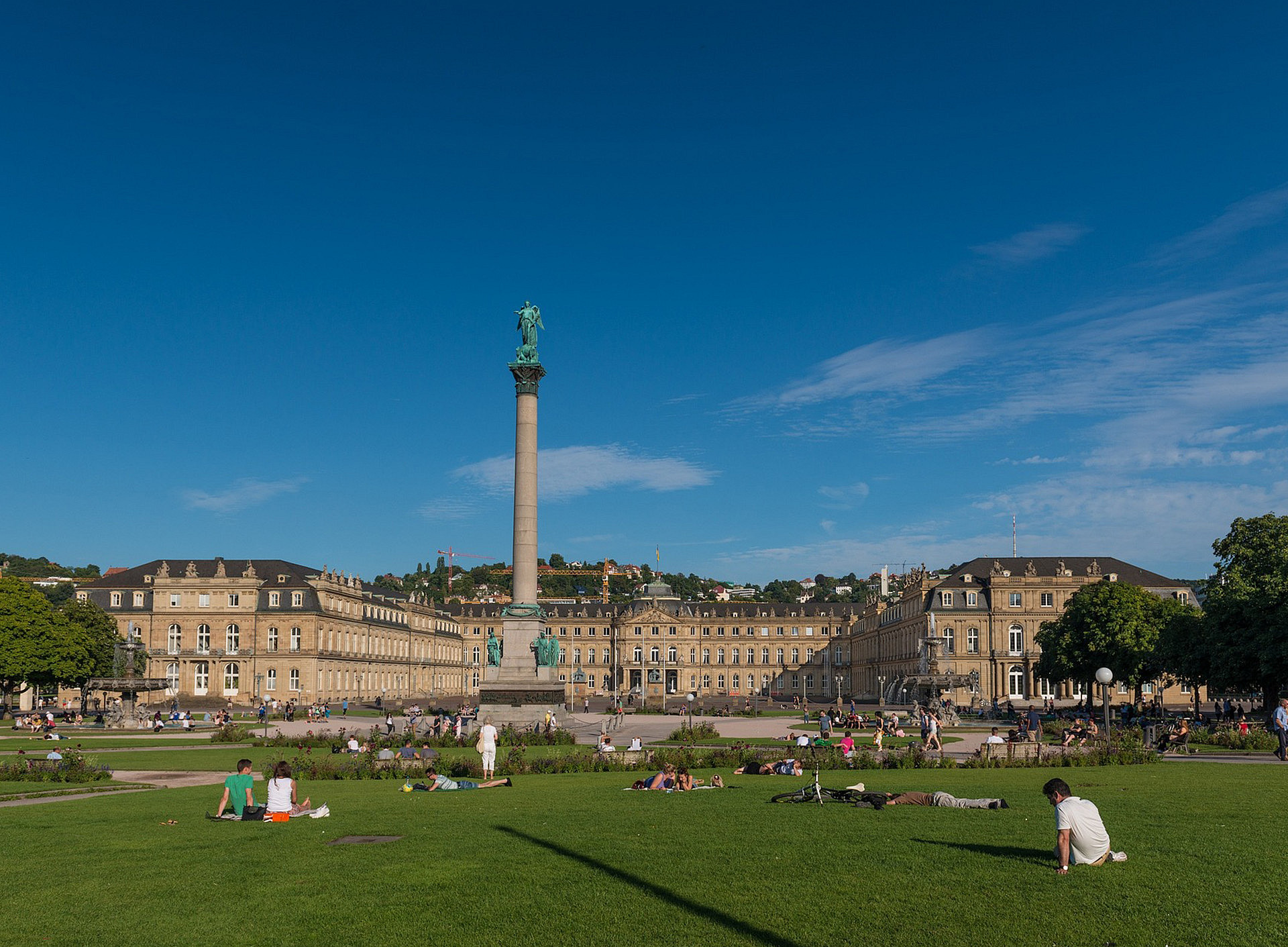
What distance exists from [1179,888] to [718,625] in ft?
586

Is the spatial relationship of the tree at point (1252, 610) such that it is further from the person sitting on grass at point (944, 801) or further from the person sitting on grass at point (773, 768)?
the person sitting on grass at point (944, 801)

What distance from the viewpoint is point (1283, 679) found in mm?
53500

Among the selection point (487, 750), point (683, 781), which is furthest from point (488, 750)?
point (683, 781)

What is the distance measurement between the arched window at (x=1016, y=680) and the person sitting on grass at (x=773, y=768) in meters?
98.1

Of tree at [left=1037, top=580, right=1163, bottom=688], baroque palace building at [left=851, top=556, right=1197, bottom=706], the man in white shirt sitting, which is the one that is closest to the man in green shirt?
the man in white shirt sitting

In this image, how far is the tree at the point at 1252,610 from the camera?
52.8 m

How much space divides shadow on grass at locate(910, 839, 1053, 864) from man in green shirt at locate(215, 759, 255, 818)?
12.2 m

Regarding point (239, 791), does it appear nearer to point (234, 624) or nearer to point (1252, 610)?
point (1252, 610)

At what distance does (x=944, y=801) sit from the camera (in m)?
20.5

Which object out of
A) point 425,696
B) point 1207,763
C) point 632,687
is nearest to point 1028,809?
point 1207,763

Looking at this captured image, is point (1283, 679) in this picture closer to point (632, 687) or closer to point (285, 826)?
point (285, 826)

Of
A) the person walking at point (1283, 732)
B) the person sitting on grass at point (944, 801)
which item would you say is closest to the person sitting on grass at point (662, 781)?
the person sitting on grass at point (944, 801)

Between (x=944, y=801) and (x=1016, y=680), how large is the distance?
108309mm

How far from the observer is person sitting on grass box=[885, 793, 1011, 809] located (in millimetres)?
20203
